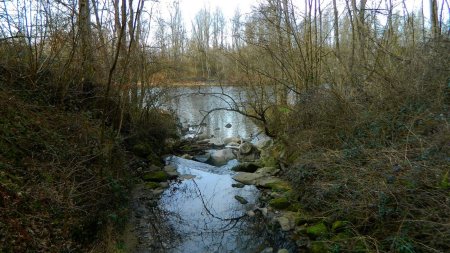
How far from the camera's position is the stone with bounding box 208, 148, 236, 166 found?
11.1 m

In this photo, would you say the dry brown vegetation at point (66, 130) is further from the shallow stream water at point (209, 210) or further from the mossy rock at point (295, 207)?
the mossy rock at point (295, 207)

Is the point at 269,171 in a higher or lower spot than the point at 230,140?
lower

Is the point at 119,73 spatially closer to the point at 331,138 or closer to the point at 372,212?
the point at 331,138

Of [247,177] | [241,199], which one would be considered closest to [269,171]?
[247,177]

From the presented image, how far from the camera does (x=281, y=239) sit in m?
5.69

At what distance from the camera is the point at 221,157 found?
11.3m

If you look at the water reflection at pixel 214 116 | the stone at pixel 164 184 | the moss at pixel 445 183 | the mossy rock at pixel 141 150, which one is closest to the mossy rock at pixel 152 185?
the stone at pixel 164 184

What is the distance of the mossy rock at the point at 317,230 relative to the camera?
5.33 metres

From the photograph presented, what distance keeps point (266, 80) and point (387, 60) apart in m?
3.71

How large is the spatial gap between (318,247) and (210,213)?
2506 mm

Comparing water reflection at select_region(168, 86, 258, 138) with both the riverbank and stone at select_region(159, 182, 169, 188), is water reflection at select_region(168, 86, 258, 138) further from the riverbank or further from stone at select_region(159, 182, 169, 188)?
the riverbank

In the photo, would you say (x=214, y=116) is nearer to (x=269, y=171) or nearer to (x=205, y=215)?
(x=269, y=171)

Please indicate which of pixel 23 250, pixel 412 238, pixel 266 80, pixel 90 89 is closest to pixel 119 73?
pixel 90 89

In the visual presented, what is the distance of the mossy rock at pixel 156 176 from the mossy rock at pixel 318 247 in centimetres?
476
